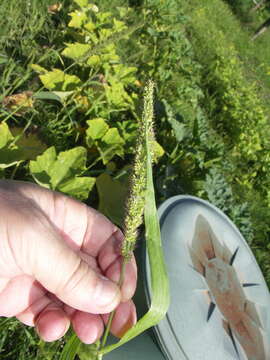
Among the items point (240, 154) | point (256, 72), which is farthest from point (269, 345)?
point (256, 72)

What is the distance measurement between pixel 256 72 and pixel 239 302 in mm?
5695

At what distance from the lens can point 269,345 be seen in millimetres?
2080

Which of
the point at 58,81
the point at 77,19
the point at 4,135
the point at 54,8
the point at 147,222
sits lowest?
the point at 4,135

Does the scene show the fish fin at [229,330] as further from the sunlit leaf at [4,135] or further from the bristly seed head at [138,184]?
the sunlit leaf at [4,135]

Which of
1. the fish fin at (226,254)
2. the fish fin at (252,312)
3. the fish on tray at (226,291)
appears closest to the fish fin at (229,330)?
the fish on tray at (226,291)

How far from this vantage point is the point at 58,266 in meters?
1.20

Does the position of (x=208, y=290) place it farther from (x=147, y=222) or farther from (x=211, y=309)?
(x=147, y=222)

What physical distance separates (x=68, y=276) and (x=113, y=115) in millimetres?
1819

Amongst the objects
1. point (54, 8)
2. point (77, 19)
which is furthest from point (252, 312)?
point (54, 8)

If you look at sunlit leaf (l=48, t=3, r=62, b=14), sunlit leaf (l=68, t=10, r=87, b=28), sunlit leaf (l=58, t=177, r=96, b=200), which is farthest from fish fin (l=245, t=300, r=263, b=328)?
sunlit leaf (l=48, t=3, r=62, b=14)

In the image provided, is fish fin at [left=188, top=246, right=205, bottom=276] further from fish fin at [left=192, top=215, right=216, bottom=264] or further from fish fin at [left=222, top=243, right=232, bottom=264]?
fish fin at [left=222, top=243, right=232, bottom=264]

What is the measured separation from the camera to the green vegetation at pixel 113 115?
82.7 inches

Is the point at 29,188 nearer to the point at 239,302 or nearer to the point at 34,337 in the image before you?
the point at 34,337

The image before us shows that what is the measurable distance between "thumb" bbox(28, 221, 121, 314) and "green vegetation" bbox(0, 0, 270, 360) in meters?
0.54
